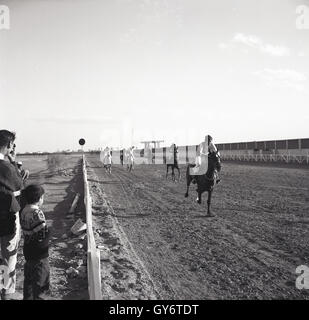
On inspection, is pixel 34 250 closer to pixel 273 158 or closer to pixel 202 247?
pixel 202 247

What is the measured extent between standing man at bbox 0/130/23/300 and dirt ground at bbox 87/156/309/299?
1.42 m

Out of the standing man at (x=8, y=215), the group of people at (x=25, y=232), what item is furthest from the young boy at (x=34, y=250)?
the standing man at (x=8, y=215)

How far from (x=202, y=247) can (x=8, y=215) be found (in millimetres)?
4282

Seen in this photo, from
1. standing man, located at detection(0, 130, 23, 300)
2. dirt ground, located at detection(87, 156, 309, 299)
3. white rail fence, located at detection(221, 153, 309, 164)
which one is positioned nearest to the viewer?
standing man, located at detection(0, 130, 23, 300)

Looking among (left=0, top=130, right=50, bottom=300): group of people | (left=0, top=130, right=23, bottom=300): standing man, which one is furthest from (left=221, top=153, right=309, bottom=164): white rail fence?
(left=0, top=130, right=23, bottom=300): standing man

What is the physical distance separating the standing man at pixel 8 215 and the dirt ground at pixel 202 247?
1.42m

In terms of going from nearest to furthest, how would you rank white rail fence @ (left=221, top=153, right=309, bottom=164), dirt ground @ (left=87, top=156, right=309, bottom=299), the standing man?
the standing man, dirt ground @ (left=87, top=156, right=309, bottom=299), white rail fence @ (left=221, top=153, right=309, bottom=164)

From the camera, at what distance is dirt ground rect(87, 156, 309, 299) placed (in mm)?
5062

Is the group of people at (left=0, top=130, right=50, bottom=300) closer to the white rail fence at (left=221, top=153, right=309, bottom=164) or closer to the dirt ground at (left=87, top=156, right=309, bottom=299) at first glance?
the dirt ground at (left=87, top=156, right=309, bottom=299)

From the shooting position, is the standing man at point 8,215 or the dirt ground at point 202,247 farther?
the dirt ground at point 202,247

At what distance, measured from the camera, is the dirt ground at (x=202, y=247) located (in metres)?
5.06

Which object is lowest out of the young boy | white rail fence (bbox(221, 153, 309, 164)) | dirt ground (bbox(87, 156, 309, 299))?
dirt ground (bbox(87, 156, 309, 299))

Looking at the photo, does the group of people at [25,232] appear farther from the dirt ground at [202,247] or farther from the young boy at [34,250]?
the dirt ground at [202,247]
